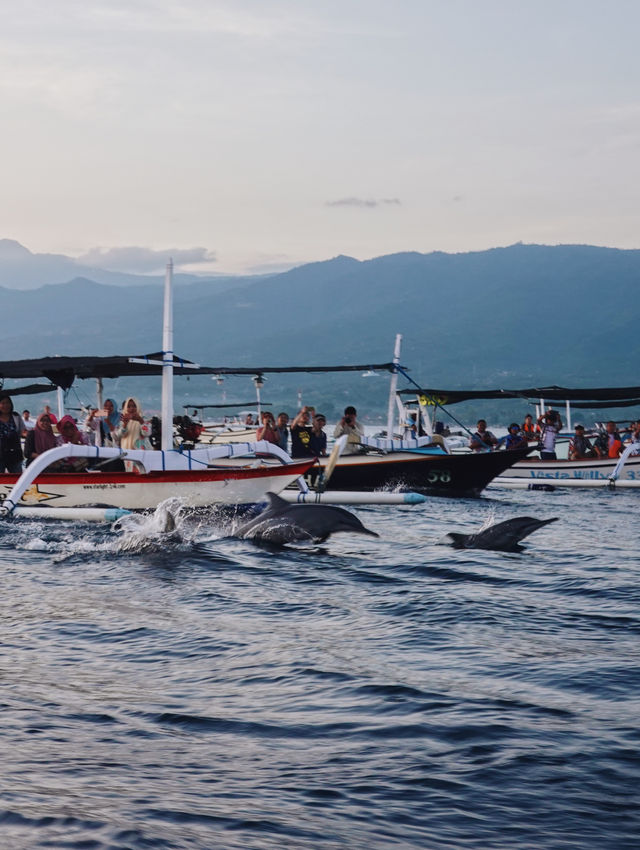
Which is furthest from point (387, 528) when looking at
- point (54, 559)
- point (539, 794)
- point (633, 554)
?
point (539, 794)

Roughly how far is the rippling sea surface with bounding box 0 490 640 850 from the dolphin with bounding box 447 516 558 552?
8.44 ft

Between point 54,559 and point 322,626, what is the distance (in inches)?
267

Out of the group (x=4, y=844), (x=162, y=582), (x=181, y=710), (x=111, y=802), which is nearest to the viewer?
(x=4, y=844)

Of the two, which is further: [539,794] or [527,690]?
[527,690]

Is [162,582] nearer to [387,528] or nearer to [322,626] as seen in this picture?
[322,626]

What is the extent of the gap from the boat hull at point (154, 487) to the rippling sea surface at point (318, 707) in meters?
5.52

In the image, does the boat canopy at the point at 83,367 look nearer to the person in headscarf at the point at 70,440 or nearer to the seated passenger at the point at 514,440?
the person in headscarf at the point at 70,440

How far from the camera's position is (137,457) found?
69.1 feet

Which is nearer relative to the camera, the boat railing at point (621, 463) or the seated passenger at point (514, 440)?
the boat railing at point (621, 463)

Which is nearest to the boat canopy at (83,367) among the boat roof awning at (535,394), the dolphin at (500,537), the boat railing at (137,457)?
the boat railing at (137,457)

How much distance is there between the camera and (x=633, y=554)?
18.3 metres

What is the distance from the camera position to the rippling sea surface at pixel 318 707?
607 cm

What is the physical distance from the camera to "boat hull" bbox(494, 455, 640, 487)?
116ft

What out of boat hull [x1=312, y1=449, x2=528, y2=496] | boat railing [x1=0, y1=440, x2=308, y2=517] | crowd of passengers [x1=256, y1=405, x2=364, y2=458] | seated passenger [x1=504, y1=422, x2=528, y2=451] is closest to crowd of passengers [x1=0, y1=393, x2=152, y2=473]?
boat railing [x1=0, y1=440, x2=308, y2=517]
